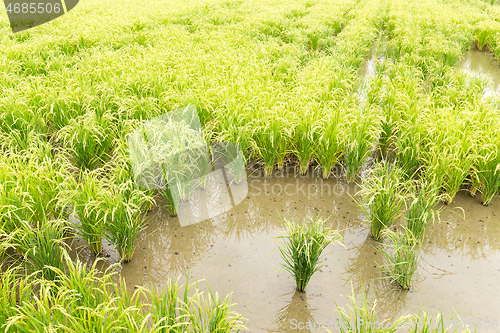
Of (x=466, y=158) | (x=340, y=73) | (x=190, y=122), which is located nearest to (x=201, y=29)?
(x=340, y=73)

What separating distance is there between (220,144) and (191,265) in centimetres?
149

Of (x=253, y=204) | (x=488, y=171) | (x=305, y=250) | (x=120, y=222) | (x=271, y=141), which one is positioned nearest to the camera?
(x=305, y=250)

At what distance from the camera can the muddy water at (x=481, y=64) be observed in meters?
7.03

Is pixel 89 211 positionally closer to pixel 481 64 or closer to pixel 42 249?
pixel 42 249

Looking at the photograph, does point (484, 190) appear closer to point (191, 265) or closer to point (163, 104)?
point (191, 265)

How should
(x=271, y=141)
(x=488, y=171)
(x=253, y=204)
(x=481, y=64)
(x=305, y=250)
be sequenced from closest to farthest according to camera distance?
1. (x=305, y=250)
2. (x=488, y=171)
3. (x=253, y=204)
4. (x=271, y=141)
5. (x=481, y=64)

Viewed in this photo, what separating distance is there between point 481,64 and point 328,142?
6.89 meters

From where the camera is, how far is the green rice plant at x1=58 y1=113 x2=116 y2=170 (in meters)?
3.28

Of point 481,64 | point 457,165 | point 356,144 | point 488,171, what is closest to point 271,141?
point 356,144

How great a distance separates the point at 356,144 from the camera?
3.30 metres

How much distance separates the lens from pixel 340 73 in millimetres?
5031

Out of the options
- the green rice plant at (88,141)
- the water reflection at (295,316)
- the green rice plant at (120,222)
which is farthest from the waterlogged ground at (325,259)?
the green rice plant at (88,141)

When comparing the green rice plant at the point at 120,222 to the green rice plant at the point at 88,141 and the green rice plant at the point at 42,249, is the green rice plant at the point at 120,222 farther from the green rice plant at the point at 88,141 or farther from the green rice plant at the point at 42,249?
the green rice plant at the point at 88,141

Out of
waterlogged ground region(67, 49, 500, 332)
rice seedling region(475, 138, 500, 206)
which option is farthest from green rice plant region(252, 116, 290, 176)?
rice seedling region(475, 138, 500, 206)
